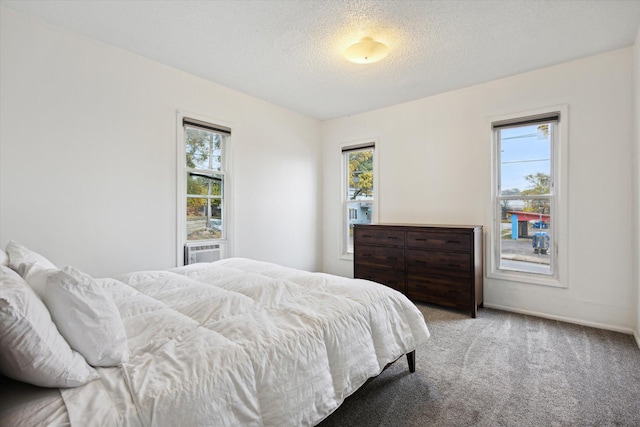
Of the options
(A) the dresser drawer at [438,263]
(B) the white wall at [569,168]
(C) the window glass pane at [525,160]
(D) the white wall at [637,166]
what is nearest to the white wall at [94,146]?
(A) the dresser drawer at [438,263]

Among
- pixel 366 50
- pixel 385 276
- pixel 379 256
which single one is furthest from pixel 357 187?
pixel 366 50

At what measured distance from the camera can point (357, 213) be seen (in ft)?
15.7

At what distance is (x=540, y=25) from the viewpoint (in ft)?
7.91

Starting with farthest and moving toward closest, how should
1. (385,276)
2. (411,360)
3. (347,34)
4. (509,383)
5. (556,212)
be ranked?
(385,276), (556,212), (347,34), (411,360), (509,383)

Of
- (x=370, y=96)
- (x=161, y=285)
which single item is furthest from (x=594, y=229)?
(x=161, y=285)

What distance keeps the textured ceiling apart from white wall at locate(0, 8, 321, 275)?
22 cm

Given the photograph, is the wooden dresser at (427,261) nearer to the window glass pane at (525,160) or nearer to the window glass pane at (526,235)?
the window glass pane at (526,235)

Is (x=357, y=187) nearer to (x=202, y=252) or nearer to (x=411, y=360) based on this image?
(x=202, y=252)

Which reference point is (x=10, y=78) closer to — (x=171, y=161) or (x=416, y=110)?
(x=171, y=161)

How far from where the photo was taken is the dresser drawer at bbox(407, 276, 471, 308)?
3.23m

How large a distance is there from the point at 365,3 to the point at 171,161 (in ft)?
7.62

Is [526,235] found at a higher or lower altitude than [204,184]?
lower

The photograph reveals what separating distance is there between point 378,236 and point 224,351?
2.91 m

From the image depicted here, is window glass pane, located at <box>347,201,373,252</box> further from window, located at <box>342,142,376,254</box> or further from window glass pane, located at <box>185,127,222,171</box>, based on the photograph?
window glass pane, located at <box>185,127,222,171</box>
